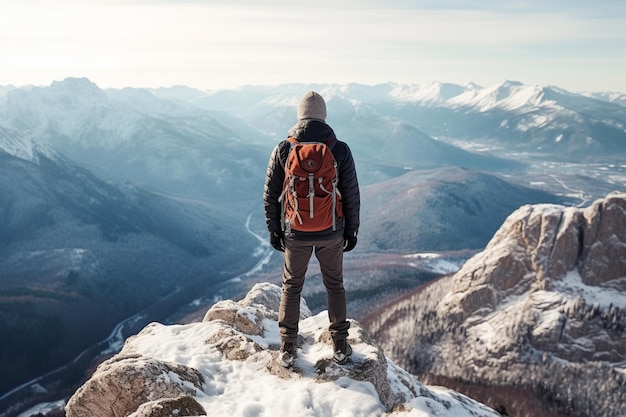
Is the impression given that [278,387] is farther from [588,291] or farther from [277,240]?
[588,291]

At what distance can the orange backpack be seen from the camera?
12.3 m

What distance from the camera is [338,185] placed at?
13156 mm

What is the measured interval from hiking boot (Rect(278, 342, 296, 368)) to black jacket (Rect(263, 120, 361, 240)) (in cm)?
410

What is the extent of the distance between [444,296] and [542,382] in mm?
38166

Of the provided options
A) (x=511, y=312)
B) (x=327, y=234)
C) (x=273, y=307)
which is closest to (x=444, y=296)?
(x=511, y=312)

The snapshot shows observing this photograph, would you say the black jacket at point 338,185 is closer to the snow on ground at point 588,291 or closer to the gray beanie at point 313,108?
the gray beanie at point 313,108

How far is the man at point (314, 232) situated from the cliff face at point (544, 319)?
76920 mm

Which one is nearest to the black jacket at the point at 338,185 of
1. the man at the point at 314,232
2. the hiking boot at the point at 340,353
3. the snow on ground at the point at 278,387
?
the man at the point at 314,232

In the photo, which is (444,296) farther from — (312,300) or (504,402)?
(312,300)

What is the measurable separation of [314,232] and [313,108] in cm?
367

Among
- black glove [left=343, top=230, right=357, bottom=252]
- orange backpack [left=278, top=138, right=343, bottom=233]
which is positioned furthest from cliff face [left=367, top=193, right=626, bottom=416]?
orange backpack [left=278, top=138, right=343, bottom=233]

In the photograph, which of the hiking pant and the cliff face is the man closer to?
the hiking pant

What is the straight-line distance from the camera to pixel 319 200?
12641 mm

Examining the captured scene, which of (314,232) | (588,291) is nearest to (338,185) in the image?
(314,232)
